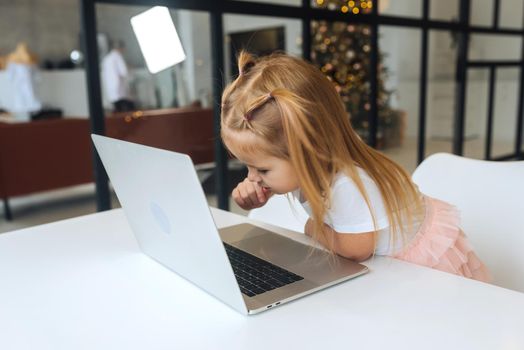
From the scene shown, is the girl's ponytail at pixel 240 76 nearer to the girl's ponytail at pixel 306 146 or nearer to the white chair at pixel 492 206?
the girl's ponytail at pixel 306 146

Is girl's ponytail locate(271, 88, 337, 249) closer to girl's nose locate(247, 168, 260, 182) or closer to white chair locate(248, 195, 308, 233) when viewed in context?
girl's nose locate(247, 168, 260, 182)

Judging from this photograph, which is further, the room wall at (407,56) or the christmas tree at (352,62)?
the christmas tree at (352,62)

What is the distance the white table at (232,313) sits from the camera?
1.95 feet

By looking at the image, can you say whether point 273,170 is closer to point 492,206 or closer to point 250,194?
point 250,194

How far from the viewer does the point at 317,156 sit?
82cm

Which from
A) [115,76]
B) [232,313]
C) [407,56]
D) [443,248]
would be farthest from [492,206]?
[407,56]

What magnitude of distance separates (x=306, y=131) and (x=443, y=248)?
15.7 inches

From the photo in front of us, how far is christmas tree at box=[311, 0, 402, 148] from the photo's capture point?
109 inches

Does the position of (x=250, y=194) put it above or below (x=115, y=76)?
below

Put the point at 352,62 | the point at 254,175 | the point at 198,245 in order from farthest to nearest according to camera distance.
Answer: the point at 352,62, the point at 254,175, the point at 198,245

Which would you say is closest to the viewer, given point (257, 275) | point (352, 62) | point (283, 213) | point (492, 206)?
point (257, 275)

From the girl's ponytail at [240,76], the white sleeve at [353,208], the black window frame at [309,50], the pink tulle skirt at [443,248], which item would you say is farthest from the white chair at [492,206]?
the black window frame at [309,50]

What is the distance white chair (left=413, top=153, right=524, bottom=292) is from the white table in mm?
353

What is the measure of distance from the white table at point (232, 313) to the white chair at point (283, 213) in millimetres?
389
